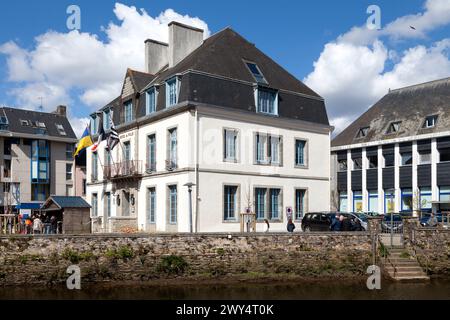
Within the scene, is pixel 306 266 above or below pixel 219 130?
below

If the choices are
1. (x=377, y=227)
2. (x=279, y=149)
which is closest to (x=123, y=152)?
(x=279, y=149)

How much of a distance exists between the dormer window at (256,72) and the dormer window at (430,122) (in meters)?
15.0

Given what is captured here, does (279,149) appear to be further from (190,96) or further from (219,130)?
(190,96)

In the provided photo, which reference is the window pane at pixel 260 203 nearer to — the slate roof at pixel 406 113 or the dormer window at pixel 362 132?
the slate roof at pixel 406 113

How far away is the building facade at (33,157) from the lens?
55.0m

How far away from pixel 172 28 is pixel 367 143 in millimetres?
18635

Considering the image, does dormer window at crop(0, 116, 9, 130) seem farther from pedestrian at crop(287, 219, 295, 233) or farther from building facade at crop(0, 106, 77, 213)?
pedestrian at crop(287, 219, 295, 233)

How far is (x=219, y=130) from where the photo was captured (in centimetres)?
3091

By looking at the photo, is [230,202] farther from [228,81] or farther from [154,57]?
[154,57]

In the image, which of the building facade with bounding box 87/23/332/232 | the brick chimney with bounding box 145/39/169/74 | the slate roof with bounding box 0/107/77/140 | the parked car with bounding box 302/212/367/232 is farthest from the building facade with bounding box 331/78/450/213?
the slate roof with bounding box 0/107/77/140

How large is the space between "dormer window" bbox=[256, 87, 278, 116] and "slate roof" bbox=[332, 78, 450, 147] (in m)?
14.4

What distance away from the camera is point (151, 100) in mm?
33812

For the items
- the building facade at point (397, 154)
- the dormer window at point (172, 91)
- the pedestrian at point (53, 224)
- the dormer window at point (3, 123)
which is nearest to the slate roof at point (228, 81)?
the dormer window at point (172, 91)

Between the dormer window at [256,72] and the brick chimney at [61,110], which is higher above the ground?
the brick chimney at [61,110]
